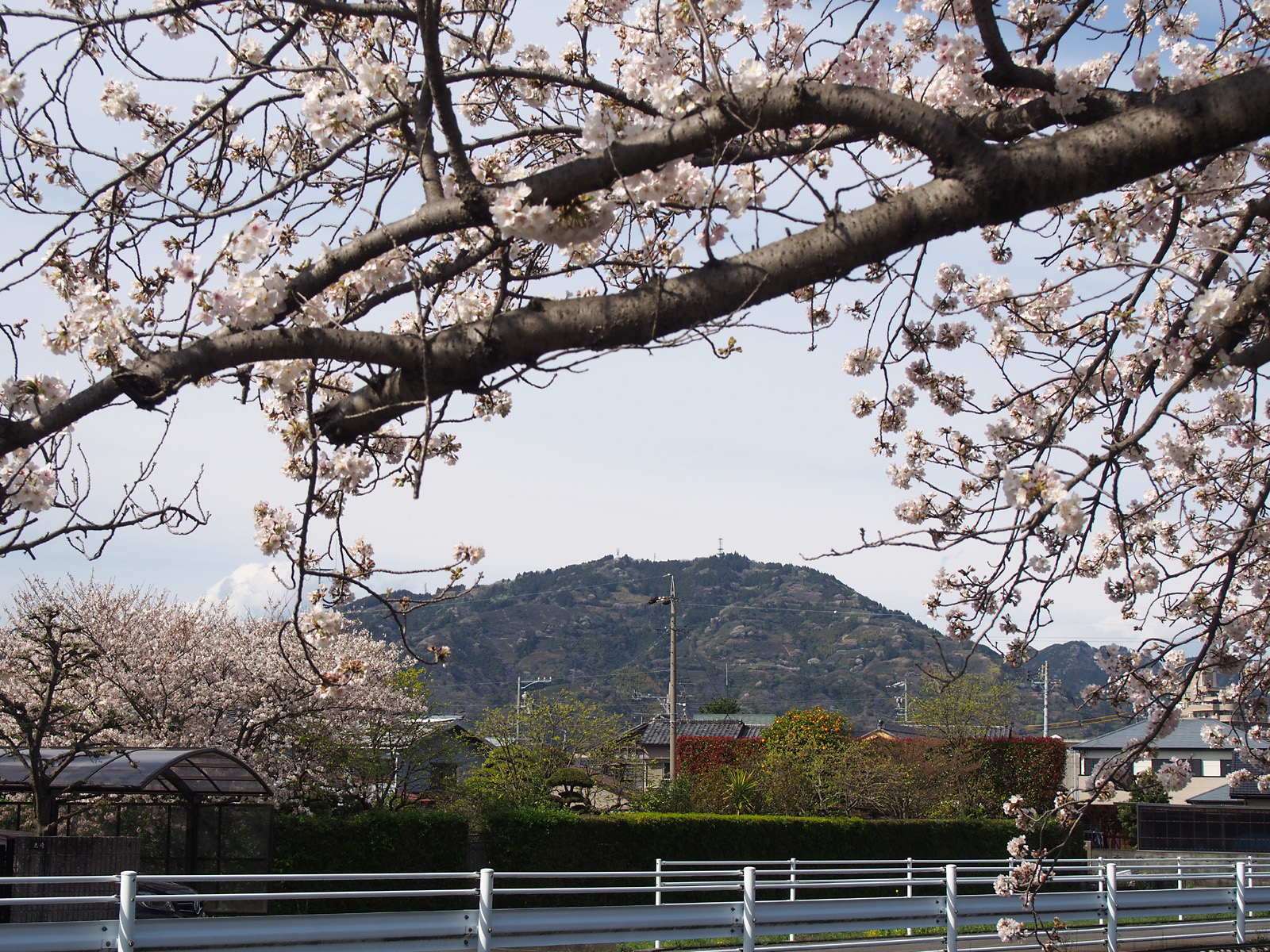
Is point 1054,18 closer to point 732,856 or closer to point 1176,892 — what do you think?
point 1176,892

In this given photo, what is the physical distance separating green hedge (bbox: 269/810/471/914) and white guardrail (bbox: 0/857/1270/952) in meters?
0.81

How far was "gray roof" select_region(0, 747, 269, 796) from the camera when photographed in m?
12.2

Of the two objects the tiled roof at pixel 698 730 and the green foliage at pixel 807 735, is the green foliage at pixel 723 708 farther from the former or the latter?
the green foliage at pixel 807 735

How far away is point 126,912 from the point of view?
6574 mm

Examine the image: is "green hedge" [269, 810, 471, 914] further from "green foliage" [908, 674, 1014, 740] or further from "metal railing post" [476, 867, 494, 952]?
"green foliage" [908, 674, 1014, 740]

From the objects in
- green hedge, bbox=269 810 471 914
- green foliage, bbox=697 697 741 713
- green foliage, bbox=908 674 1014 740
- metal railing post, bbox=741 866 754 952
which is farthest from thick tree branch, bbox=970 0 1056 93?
green foliage, bbox=697 697 741 713

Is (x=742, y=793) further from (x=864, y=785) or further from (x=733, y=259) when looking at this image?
(x=733, y=259)

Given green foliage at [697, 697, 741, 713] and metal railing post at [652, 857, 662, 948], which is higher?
metal railing post at [652, 857, 662, 948]

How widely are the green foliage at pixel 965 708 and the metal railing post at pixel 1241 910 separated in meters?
16.2

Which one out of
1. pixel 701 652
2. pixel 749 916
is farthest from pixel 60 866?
pixel 701 652

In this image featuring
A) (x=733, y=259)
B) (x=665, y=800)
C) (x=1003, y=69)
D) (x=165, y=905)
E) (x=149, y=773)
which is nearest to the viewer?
(x=733, y=259)

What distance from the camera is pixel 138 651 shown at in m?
18.2

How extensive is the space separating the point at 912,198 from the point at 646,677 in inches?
5794

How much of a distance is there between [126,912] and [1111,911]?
909 cm
